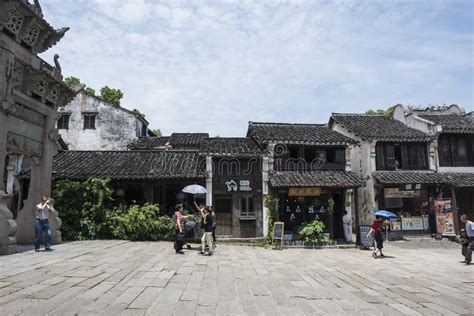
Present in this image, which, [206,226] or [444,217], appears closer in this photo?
[206,226]

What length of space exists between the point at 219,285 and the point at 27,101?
31.5 feet

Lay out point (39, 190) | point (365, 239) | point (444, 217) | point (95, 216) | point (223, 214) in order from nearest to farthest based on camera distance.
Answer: point (39, 190), point (95, 216), point (365, 239), point (223, 214), point (444, 217)

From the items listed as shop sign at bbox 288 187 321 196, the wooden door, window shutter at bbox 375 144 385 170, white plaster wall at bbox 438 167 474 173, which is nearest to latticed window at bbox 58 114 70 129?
the wooden door

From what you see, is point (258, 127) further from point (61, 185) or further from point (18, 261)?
point (18, 261)

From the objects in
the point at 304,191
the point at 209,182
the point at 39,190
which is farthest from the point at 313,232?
the point at 39,190

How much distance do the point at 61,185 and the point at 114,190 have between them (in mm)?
2695

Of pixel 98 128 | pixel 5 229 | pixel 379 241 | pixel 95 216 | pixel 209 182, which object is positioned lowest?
pixel 379 241

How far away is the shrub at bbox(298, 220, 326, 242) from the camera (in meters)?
17.0

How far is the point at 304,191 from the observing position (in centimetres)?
1834

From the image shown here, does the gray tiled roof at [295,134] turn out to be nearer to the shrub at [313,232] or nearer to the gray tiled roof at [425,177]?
the gray tiled roof at [425,177]

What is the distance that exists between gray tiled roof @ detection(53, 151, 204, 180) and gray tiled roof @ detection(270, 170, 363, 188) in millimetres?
4358

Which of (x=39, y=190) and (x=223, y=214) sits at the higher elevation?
(x=39, y=190)

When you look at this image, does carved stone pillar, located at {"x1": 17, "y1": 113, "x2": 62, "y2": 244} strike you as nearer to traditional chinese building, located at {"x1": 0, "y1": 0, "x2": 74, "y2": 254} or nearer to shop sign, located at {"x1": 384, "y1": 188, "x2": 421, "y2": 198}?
traditional chinese building, located at {"x1": 0, "y1": 0, "x2": 74, "y2": 254}

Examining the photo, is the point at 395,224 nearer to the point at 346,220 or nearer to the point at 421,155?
the point at 346,220
